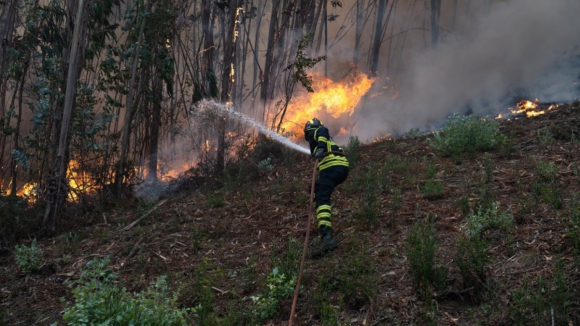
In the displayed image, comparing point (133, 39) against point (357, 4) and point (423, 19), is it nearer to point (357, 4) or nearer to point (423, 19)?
point (357, 4)

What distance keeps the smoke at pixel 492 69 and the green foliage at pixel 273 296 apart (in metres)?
10.7

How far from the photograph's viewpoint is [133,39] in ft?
30.9

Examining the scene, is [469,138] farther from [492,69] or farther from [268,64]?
[492,69]

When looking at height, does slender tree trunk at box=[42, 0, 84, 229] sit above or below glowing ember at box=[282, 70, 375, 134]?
below

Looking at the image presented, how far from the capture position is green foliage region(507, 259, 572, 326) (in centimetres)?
316

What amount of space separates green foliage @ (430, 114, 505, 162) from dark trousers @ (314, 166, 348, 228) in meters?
2.97

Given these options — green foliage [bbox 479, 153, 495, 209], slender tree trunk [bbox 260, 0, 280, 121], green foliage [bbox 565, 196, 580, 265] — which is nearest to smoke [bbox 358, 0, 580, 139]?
slender tree trunk [bbox 260, 0, 280, 121]

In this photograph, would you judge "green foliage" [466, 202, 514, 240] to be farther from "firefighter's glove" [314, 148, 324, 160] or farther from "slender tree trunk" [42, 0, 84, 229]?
"slender tree trunk" [42, 0, 84, 229]

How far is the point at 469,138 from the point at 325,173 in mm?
3571

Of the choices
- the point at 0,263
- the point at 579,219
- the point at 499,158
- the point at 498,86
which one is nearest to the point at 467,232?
the point at 579,219

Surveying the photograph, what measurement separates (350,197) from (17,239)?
4.93 m

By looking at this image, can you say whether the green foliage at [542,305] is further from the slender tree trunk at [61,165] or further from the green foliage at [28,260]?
the slender tree trunk at [61,165]

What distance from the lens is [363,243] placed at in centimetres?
516

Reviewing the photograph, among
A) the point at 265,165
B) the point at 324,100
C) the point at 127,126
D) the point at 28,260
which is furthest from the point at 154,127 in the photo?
the point at 324,100
